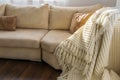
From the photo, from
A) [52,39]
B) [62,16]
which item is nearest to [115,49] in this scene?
[52,39]

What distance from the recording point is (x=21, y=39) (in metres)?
2.82

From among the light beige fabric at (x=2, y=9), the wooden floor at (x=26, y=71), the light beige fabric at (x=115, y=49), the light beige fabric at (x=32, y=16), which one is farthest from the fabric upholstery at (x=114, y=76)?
the light beige fabric at (x=2, y=9)

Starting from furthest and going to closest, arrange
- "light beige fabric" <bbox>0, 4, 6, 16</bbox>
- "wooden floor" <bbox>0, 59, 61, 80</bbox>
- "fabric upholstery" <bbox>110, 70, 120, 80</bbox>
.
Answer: "light beige fabric" <bbox>0, 4, 6, 16</bbox> → "wooden floor" <bbox>0, 59, 61, 80</bbox> → "fabric upholstery" <bbox>110, 70, 120, 80</bbox>

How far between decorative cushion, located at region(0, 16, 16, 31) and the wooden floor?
56 cm

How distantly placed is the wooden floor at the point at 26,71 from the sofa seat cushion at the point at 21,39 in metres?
0.31

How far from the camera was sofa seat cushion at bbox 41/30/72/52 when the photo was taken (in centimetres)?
264

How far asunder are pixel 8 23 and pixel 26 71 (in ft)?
3.04

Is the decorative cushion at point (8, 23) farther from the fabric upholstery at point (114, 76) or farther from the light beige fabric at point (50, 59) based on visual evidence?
the fabric upholstery at point (114, 76)

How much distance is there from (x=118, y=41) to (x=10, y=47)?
5.30ft

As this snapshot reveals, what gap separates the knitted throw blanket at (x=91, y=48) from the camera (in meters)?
2.17

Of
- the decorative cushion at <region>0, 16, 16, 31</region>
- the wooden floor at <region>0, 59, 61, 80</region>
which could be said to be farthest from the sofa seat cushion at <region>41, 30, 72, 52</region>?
the decorative cushion at <region>0, 16, 16, 31</region>

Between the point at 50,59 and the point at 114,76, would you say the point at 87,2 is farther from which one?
the point at 114,76

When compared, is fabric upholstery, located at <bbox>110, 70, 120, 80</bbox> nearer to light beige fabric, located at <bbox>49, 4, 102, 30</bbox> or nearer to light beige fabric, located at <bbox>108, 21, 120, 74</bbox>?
light beige fabric, located at <bbox>108, 21, 120, 74</bbox>

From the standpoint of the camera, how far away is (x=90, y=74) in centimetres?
221
